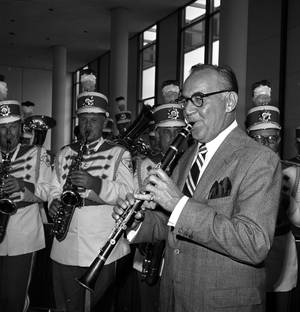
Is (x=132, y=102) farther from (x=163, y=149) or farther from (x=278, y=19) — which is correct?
(x=163, y=149)

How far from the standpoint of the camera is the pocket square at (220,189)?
1.89 meters

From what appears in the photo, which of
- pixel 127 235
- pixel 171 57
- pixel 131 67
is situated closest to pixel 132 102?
pixel 131 67

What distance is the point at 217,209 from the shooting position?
188 cm

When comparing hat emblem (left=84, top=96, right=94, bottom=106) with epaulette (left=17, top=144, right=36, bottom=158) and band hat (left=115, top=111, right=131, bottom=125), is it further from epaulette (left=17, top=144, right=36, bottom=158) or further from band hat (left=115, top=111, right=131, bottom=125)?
band hat (left=115, top=111, right=131, bottom=125)

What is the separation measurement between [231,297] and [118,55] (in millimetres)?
11807

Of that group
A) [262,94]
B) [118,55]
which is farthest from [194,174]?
[118,55]

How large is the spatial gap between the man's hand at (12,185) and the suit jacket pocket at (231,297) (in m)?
2.11

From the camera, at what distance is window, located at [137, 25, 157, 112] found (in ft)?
47.4

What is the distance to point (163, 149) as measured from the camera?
161 inches

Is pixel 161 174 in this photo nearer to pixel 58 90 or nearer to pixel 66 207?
pixel 66 207

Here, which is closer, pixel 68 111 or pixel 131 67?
pixel 131 67

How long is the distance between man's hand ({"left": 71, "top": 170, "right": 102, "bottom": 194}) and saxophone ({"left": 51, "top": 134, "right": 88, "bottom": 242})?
3.7 inches

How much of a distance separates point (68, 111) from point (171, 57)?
1073 centimetres

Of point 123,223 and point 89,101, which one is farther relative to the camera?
point 89,101
